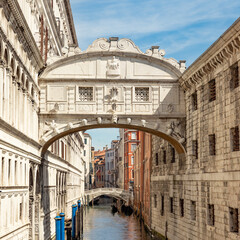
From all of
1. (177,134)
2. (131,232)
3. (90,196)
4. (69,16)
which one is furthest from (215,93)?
(90,196)

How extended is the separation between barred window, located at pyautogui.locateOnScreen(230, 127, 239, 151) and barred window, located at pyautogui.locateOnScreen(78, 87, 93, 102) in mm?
7618

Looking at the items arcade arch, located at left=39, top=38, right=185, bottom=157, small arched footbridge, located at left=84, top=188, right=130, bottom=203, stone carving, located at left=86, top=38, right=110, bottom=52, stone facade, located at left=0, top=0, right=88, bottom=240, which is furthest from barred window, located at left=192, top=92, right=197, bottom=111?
small arched footbridge, located at left=84, top=188, right=130, bottom=203

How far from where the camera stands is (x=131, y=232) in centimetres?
3853

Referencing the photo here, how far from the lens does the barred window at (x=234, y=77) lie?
1693 centimetres

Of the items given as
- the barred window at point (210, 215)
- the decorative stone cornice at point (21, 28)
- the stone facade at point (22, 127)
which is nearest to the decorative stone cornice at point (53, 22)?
the stone facade at point (22, 127)

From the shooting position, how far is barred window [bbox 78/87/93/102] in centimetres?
2298

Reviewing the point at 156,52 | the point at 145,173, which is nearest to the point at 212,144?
the point at 156,52

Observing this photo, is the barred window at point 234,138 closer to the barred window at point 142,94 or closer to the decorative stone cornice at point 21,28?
the barred window at point 142,94

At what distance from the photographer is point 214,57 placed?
18422 mm

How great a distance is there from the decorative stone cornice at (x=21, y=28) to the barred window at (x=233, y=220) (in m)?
8.58

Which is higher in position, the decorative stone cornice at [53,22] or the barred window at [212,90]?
the decorative stone cornice at [53,22]

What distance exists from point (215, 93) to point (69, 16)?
26528mm

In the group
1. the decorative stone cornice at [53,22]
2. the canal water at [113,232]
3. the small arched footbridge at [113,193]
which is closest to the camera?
the decorative stone cornice at [53,22]

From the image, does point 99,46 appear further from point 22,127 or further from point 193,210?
point 193,210
